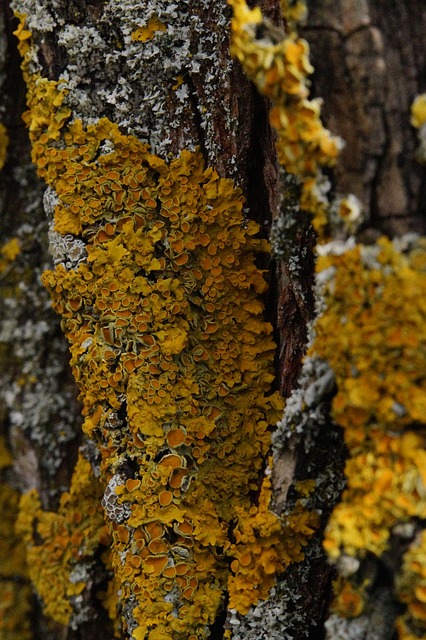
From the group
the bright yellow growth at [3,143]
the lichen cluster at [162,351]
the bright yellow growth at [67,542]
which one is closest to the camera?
the lichen cluster at [162,351]

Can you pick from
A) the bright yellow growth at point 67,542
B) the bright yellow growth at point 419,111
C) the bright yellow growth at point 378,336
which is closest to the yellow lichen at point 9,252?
the bright yellow growth at point 67,542

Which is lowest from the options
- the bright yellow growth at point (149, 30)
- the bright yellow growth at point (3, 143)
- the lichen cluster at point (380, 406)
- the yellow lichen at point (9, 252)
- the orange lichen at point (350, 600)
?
the orange lichen at point (350, 600)

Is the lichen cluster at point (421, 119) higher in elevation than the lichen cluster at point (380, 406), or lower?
higher

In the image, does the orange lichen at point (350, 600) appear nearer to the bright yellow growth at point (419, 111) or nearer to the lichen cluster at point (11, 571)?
the bright yellow growth at point (419, 111)

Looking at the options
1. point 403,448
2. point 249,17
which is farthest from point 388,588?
point 249,17

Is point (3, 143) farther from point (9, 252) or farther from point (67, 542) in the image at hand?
point (67, 542)

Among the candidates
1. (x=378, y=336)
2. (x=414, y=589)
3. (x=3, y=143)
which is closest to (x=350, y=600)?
(x=414, y=589)

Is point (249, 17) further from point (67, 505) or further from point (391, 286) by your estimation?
point (67, 505)
